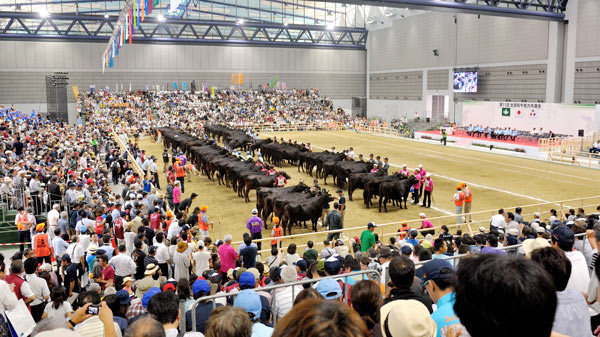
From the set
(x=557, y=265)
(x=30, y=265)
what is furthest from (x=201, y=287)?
(x=557, y=265)

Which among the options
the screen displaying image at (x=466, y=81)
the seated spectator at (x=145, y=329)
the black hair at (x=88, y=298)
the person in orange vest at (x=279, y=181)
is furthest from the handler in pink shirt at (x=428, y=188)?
the screen displaying image at (x=466, y=81)

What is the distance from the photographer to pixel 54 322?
11.7ft

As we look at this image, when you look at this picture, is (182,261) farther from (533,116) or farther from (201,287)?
(533,116)

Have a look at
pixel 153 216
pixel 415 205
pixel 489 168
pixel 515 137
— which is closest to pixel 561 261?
pixel 153 216

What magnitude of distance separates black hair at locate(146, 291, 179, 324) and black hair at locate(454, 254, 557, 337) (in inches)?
119

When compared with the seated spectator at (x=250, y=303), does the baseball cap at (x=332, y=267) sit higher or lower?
lower

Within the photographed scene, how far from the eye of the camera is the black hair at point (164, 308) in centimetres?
425

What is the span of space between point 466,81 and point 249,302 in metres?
48.8

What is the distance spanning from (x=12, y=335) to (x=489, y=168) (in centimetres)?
2745

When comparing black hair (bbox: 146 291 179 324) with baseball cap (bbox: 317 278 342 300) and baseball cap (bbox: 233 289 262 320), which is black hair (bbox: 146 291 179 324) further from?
baseball cap (bbox: 317 278 342 300)

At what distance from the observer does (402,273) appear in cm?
425

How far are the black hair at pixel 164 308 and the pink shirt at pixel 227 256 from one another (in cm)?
→ 575

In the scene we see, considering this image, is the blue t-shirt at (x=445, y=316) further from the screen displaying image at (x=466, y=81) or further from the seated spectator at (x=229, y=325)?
the screen displaying image at (x=466, y=81)

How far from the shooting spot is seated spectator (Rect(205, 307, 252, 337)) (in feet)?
9.15
